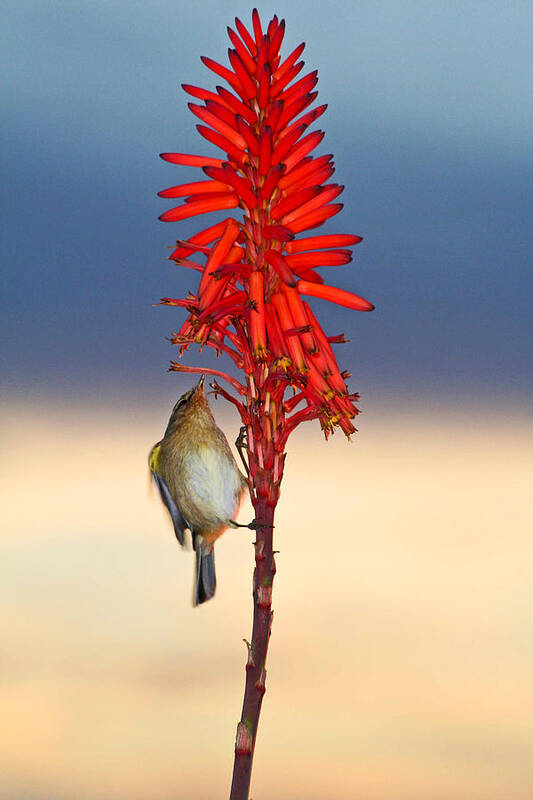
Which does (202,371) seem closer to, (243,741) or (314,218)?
(314,218)

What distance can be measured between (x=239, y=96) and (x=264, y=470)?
1190 mm

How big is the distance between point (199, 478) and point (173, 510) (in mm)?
256

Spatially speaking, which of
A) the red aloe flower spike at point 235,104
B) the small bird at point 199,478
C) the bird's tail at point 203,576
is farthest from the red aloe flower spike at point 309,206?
the bird's tail at point 203,576

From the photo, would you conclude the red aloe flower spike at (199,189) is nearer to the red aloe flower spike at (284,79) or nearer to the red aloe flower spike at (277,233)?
the red aloe flower spike at (277,233)

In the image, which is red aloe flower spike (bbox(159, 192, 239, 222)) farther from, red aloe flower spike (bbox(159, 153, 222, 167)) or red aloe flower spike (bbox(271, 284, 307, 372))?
red aloe flower spike (bbox(271, 284, 307, 372))

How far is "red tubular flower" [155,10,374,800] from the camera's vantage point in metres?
2.88

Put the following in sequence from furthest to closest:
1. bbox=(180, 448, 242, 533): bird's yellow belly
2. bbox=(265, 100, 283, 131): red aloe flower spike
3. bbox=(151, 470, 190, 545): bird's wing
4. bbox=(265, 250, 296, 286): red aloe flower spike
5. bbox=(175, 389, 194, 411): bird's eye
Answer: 1. bbox=(151, 470, 190, 545): bird's wing
2. bbox=(175, 389, 194, 411): bird's eye
3. bbox=(180, 448, 242, 533): bird's yellow belly
4. bbox=(265, 100, 283, 131): red aloe flower spike
5. bbox=(265, 250, 296, 286): red aloe flower spike

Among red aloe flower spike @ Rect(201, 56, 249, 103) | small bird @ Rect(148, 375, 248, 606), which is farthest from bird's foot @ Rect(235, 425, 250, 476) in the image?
red aloe flower spike @ Rect(201, 56, 249, 103)

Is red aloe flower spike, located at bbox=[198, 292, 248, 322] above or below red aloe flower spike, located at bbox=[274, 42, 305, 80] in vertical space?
below

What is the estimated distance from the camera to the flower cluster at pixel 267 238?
9.45 ft

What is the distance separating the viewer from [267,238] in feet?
9.53

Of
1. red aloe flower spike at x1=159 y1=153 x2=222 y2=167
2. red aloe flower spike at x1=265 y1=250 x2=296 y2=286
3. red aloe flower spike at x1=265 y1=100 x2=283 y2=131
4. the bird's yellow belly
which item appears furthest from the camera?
the bird's yellow belly

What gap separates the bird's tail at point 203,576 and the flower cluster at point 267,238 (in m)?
0.69

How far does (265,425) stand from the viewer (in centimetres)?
295
